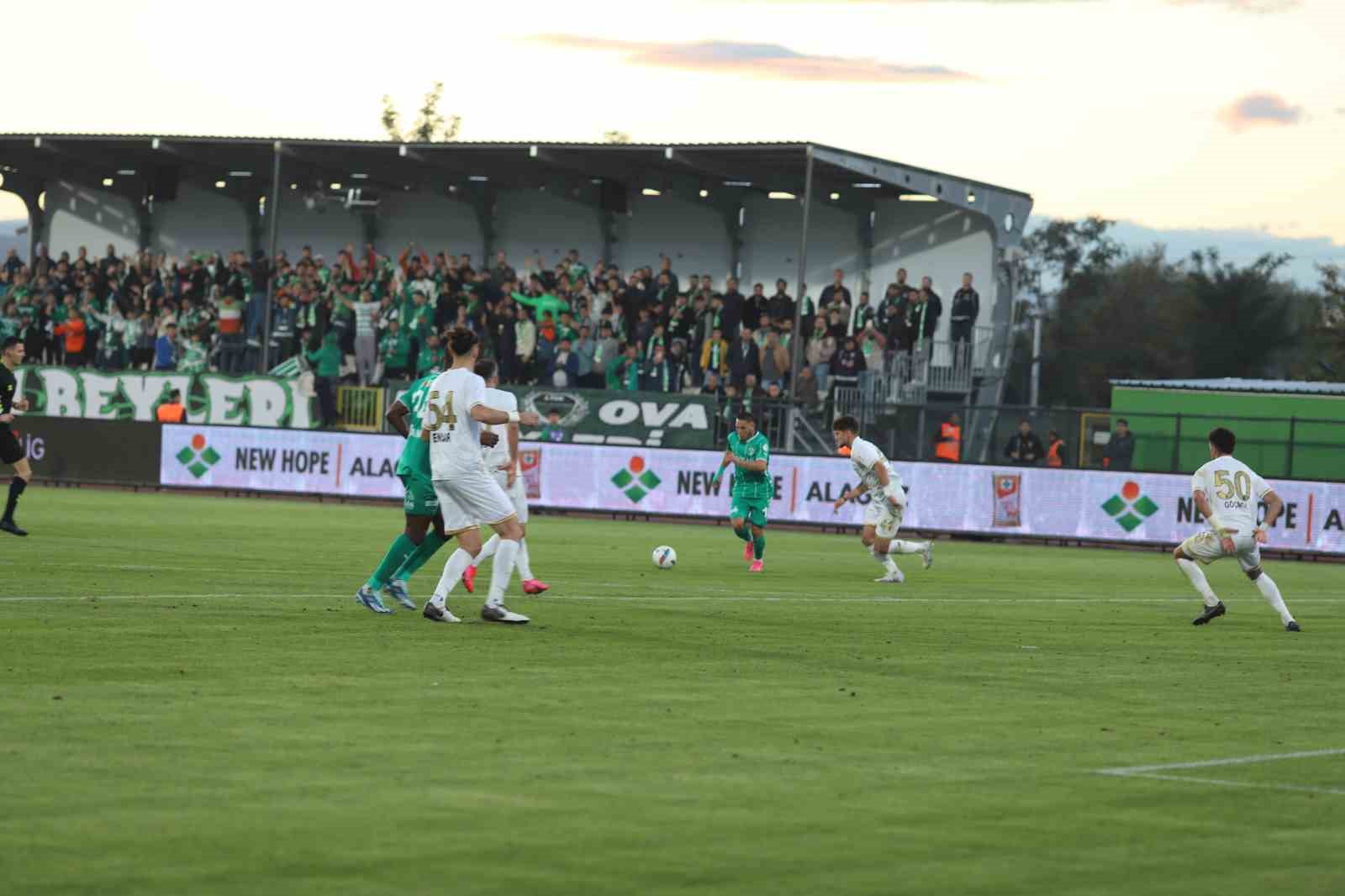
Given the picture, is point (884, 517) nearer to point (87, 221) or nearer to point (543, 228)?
point (543, 228)

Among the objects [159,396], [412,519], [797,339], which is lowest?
[412,519]

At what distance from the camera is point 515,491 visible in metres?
19.7

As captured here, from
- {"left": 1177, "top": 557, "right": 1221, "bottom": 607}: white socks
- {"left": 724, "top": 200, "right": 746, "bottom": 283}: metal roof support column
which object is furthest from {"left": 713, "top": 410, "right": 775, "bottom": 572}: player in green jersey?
{"left": 724, "top": 200, "right": 746, "bottom": 283}: metal roof support column

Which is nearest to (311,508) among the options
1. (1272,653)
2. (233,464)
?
(233,464)

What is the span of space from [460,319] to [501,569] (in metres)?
30.2

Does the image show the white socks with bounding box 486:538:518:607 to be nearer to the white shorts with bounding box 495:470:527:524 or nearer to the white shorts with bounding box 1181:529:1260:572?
the white shorts with bounding box 495:470:527:524

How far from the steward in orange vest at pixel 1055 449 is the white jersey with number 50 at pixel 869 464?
13.3m

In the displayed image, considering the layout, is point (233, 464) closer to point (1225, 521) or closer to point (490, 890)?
point (1225, 521)

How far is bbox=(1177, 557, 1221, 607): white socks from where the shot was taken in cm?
1898

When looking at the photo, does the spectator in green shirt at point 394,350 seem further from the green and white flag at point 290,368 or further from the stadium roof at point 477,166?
the stadium roof at point 477,166

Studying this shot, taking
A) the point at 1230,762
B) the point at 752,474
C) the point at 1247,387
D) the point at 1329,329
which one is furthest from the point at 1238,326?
the point at 1230,762

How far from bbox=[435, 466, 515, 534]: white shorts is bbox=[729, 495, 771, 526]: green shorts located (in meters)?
10.4

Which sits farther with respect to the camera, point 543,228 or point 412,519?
point 543,228

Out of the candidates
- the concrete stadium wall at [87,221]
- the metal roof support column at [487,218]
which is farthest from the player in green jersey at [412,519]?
the concrete stadium wall at [87,221]
